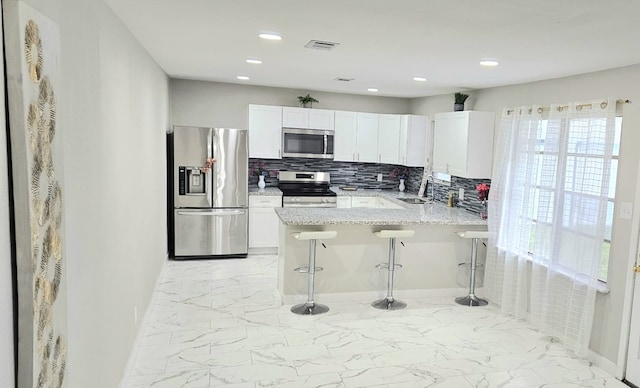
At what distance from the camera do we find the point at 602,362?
11.7ft

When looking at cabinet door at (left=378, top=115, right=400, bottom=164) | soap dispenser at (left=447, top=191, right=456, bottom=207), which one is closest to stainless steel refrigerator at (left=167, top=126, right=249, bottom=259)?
cabinet door at (left=378, top=115, right=400, bottom=164)

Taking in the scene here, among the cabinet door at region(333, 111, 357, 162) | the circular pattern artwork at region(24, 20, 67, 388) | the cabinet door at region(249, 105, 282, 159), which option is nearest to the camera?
the circular pattern artwork at region(24, 20, 67, 388)

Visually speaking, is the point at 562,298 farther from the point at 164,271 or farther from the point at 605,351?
the point at 164,271

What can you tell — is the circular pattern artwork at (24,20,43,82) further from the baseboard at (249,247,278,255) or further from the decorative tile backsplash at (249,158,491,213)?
the decorative tile backsplash at (249,158,491,213)

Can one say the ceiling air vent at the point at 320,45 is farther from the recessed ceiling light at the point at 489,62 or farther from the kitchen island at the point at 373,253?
the kitchen island at the point at 373,253

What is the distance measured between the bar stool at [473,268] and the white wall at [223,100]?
3186mm

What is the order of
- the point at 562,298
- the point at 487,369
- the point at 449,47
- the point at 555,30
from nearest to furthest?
the point at 555,30 → the point at 449,47 → the point at 487,369 → the point at 562,298

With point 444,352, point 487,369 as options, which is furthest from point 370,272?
point 487,369

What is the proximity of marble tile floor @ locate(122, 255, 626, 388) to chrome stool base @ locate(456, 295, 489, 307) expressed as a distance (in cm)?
10

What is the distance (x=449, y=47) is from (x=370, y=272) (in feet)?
8.49

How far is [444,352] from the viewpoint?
145 inches

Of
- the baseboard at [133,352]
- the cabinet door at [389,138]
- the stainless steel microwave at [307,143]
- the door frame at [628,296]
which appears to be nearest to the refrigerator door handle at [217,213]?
the stainless steel microwave at [307,143]

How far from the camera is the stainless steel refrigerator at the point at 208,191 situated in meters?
5.84

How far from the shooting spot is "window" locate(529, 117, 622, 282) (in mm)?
3557
